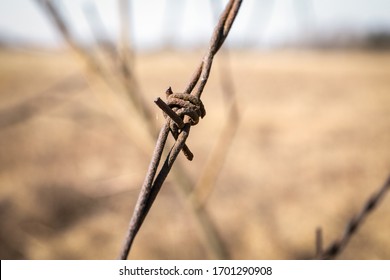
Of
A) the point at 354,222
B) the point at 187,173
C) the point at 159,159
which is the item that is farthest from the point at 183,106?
the point at 187,173

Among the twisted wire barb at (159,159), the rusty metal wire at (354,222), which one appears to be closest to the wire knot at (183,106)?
the twisted wire barb at (159,159)

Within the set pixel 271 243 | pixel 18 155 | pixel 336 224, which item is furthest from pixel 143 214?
pixel 18 155

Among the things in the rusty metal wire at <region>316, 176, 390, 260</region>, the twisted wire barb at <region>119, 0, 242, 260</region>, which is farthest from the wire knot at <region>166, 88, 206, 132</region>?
the rusty metal wire at <region>316, 176, 390, 260</region>

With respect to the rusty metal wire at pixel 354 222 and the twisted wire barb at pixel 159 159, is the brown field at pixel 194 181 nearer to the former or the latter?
the twisted wire barb at pixel 159 159

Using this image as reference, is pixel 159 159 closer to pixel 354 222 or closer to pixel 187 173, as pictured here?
pixel 354 222

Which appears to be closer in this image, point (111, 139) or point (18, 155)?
point (18, 155)

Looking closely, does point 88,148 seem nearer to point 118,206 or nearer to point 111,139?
point 111,139

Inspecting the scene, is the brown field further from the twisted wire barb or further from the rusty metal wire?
the rusty metal wire
